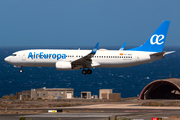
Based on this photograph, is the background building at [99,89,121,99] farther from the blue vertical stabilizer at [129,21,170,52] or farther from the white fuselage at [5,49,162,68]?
the white fuselage at [5,49,162,68]

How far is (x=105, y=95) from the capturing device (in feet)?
351

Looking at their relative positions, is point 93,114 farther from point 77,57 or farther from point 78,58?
point 77,57

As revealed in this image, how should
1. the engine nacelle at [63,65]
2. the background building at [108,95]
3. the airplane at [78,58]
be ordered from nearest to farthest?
the engine nacelle at [63,65]
the airplane at [78,58]
the background building at [108,95]

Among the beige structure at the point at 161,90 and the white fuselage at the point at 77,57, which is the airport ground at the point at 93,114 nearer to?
the white fuselage at the point at 77,57

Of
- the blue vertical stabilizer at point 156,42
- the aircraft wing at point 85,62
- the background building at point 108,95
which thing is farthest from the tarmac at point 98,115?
the background building at point 108,95

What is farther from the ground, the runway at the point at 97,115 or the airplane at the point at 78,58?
the airplane at the point at 78,58

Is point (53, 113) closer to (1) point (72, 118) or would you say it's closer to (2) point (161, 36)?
(1) point (72, 118)

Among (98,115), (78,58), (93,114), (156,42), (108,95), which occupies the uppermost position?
(156,42)

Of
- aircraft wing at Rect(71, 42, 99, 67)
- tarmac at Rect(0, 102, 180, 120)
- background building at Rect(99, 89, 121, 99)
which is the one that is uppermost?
aircraft wing at Rect(71, 42, 99, 67)

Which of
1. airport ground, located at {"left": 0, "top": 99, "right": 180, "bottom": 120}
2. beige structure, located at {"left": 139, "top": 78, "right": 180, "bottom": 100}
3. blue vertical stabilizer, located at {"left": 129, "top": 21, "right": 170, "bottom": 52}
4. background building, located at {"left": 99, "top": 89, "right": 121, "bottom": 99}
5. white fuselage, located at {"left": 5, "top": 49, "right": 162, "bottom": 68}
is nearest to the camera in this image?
airport ground, located at {"left": 0, "top": 99, "right": 180, "bottom": 120}

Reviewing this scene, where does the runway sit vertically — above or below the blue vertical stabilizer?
below

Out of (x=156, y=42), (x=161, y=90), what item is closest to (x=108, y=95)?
(x=161, y=90)

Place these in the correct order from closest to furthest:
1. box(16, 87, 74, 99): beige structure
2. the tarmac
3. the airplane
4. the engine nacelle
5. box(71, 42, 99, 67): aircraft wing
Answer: the tarmac → box(71, 42, 99, 67): aircraft wing → the engine nacelle → the airplane → box(16, 87, 74, 99): beige structure

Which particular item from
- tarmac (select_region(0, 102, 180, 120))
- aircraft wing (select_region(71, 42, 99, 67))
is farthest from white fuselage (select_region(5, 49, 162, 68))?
tarmac (select_region(0, 102, 180, 120))
